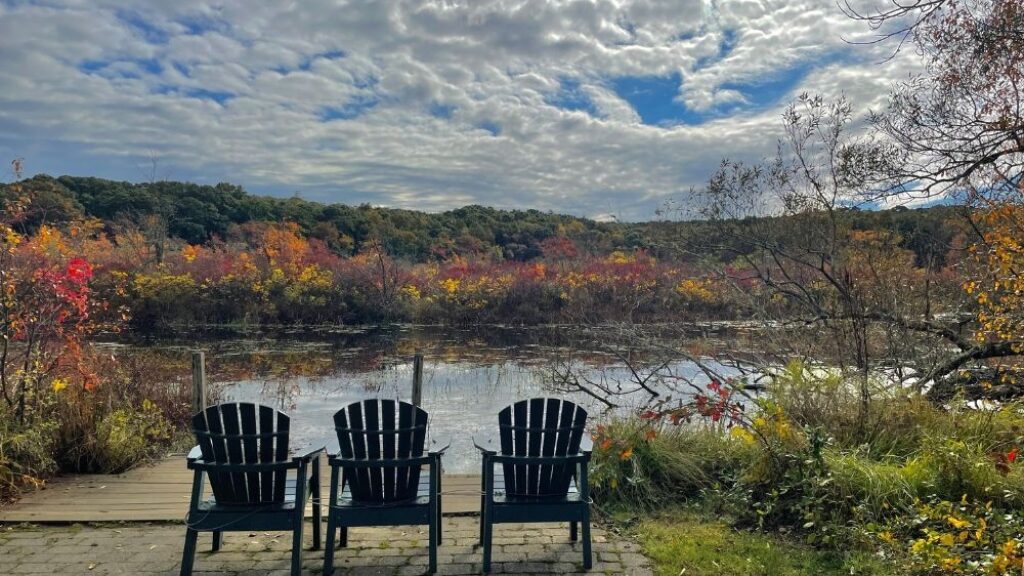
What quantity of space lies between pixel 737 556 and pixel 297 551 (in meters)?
2.24

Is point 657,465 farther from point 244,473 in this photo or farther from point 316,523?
point 244,473

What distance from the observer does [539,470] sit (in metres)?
3.45

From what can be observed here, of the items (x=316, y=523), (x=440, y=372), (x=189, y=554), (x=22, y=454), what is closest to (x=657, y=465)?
(x=316, y=523)

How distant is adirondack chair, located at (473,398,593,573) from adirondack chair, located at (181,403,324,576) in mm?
933

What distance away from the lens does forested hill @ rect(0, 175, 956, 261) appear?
3569cm

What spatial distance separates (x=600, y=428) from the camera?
5.11 m

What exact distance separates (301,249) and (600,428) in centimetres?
2781

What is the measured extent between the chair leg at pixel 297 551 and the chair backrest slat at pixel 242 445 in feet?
0.84

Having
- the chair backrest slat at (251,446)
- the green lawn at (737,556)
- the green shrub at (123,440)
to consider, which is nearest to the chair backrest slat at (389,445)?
the chair backrest slat at (251,446)

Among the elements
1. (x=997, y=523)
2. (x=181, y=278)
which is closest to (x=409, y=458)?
(x=997, y=523)

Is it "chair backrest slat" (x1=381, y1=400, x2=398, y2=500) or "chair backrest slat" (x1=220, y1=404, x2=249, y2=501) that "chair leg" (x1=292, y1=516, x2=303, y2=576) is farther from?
"chair backrest slat" (x1=381, y1=400, x2=398, y2=500)

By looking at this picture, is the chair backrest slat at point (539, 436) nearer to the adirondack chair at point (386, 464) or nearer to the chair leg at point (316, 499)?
the adirondack chair at point (386, 464)

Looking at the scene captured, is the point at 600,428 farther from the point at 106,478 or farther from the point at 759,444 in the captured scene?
the point at 106,478

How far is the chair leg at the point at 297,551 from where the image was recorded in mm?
3111
